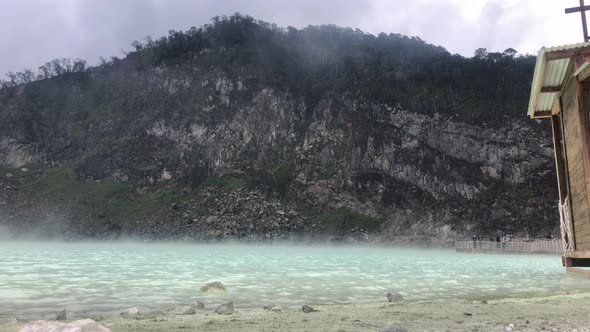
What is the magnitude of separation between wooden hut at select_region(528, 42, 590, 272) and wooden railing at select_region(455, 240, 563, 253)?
1267 inches

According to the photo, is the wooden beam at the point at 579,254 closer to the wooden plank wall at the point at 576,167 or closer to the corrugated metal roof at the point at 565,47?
the wooden plank wall at the point at 576,167

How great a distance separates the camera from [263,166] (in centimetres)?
9862

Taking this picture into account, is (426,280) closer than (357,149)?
Yes

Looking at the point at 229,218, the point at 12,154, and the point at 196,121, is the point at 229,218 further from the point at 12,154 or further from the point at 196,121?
the point at 12,154

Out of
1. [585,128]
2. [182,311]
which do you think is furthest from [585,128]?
[182,311]

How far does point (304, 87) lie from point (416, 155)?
3435 centimetres

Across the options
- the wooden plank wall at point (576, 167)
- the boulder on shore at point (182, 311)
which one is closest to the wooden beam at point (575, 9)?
the wooden plank wall at point (576, 167)

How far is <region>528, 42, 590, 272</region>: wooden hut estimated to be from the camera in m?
9.30

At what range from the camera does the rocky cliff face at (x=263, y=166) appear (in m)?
83.1

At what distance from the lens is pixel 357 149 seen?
92.6 meters

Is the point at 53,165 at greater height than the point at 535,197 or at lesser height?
greater

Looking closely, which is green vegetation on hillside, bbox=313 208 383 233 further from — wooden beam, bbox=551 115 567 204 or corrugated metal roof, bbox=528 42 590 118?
corrugated metal roof, bbox=528 42 590 118

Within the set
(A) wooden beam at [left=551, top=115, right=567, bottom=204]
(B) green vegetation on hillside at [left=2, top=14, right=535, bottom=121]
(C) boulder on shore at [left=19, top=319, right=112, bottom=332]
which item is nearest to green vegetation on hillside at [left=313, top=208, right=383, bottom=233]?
(B) green vegetation on hillside at [left=2, top=14, right=535, bottom=121]

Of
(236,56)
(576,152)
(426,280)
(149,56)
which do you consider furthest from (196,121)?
(576,152)
